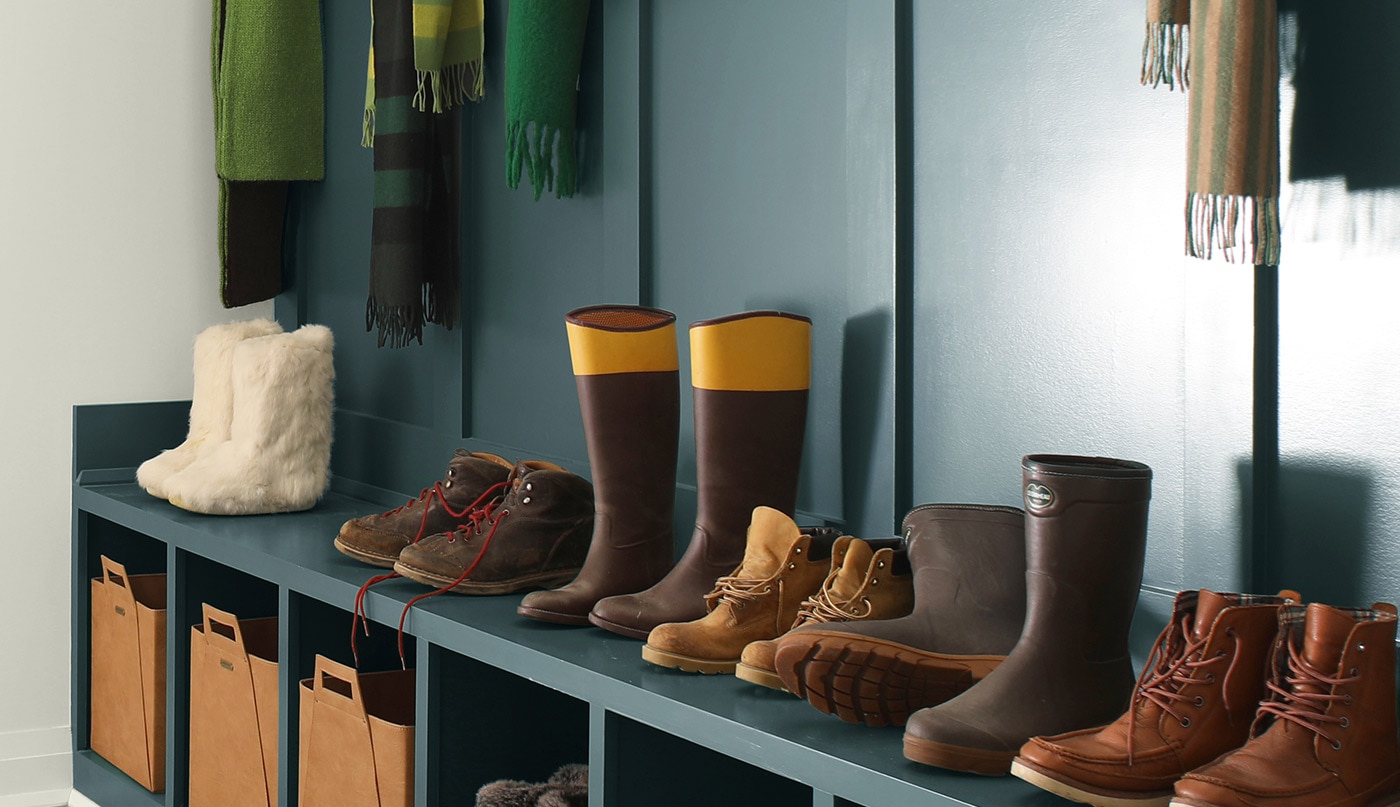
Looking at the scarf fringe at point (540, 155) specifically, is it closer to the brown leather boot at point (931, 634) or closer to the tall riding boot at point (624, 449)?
the tall riding boot at point (624, 449)

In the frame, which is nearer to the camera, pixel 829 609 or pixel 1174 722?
pixel 1174 722

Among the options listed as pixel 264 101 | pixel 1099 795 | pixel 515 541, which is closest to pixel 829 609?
pixel 1099 795

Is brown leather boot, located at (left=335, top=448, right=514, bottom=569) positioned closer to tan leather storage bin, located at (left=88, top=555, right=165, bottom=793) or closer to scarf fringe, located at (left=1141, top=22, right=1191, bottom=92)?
tan leather storage bin, located at (left=88, top=555, right=165, bottom=793)

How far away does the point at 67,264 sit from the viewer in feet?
10.0

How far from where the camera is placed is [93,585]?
2807 millimetres

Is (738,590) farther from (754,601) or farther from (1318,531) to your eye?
(1318,531)

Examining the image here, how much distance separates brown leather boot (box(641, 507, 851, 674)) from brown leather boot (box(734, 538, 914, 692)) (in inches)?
1.1

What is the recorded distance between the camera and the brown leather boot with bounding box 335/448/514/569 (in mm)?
2016

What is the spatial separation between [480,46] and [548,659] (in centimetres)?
126

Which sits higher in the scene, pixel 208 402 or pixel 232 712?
pixel 208 402

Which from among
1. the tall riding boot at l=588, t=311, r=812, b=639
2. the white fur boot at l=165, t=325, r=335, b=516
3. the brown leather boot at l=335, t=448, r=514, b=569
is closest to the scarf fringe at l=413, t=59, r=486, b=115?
the white fur boot at l=165, t=325, r=335, b=516

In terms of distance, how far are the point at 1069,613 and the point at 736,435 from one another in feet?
1.82

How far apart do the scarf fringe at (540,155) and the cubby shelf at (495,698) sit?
0.67 meters

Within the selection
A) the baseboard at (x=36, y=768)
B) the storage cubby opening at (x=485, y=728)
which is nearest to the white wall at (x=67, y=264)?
the baseboard at (x=36, y=768)
